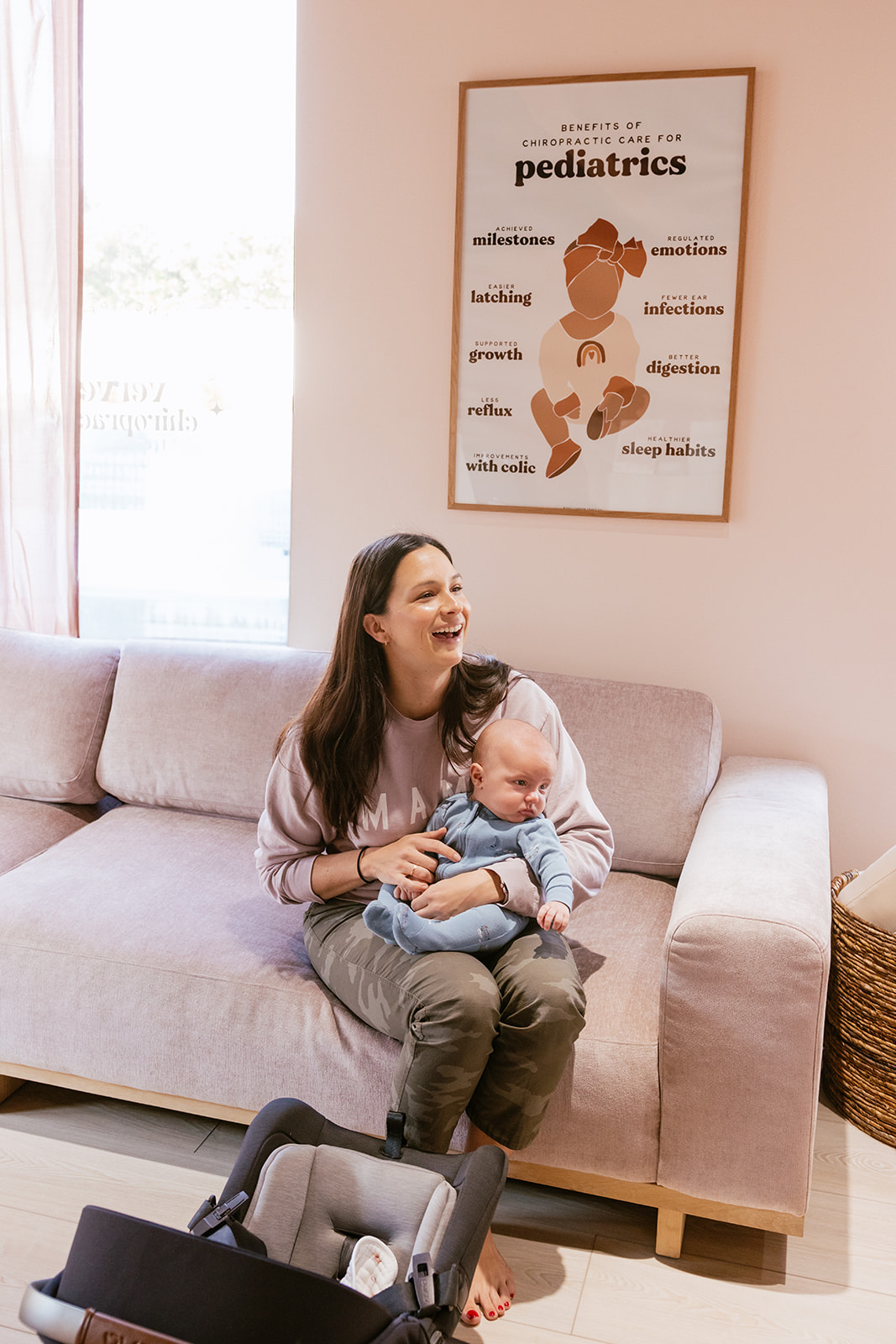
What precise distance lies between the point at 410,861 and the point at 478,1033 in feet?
0.97

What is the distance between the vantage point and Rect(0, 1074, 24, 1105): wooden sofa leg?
2027 millimetres

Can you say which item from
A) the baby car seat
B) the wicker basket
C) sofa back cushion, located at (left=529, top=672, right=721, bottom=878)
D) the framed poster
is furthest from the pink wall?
the baby car seat

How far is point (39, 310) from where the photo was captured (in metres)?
2.78

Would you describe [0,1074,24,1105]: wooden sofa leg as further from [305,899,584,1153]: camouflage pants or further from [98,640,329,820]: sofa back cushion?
[305,899,584,1153]: camouflage pants

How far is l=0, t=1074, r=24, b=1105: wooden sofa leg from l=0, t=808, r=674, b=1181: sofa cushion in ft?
0.42

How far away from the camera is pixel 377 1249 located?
1340 mm

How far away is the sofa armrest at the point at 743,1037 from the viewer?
1539mm

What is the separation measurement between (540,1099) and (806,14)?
2.19 m

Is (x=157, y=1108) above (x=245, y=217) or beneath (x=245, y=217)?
beneath

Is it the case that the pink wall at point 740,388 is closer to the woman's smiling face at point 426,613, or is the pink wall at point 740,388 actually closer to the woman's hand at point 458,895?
the woman's smiling face at point 426,613

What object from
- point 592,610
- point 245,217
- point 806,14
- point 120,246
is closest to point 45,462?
point 120,246

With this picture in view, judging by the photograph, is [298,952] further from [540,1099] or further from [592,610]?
[592,610]

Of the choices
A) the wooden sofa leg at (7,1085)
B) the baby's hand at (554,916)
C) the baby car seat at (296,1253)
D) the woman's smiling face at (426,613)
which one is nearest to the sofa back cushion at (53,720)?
the wooden sofa leg at (7,1085)

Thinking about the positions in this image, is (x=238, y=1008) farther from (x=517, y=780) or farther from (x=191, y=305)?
(x=191, y=305)
